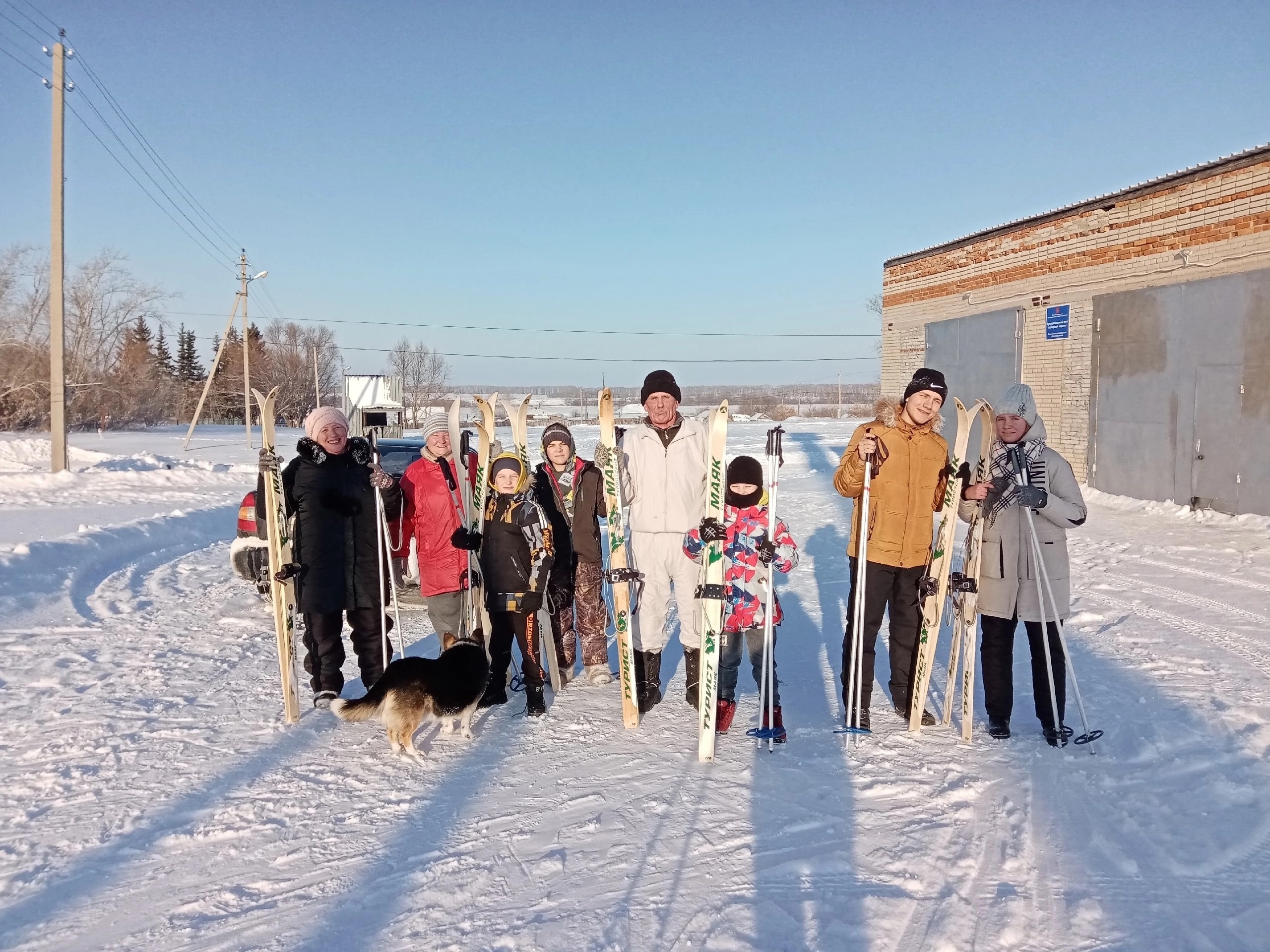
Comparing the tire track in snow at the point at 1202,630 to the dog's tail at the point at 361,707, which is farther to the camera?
the tire track in snow at the point at 1202,630

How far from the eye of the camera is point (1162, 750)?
3.99 metres

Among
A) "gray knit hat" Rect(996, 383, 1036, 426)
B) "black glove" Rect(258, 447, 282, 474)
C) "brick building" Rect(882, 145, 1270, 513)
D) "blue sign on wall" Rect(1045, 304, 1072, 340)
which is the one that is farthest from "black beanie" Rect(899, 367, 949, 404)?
"blue sign on wall" Rect(1045, 304, 1072, 340)

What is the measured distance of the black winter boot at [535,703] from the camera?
464cm

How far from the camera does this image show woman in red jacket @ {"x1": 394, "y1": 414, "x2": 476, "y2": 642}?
15.8 feet

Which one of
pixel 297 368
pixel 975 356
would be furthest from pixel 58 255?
pixel 297 368

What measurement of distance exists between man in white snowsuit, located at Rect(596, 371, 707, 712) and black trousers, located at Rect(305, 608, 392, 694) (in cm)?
163

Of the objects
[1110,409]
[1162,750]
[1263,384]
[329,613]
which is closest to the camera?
[1162,750]

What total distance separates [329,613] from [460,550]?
0.85 metres

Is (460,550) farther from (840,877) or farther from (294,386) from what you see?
(294,386)

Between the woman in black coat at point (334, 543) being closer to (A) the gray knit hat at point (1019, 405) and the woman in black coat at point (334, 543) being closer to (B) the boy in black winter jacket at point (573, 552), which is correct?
(B) the boy in black winter jacket at point (573, 552)

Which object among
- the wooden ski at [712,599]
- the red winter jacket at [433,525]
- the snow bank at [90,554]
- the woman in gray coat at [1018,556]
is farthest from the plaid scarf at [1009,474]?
the snow bank at [90,554]

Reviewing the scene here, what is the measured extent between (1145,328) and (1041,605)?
11054mm

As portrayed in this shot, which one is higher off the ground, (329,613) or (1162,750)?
(329,613)

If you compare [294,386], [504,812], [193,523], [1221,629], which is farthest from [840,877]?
[294,386]
